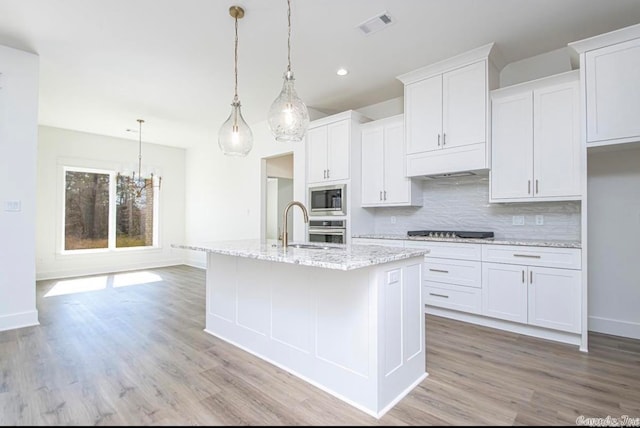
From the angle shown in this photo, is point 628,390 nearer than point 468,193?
Yes

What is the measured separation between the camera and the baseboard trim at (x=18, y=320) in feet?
10.4

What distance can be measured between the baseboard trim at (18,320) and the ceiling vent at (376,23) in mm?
4356

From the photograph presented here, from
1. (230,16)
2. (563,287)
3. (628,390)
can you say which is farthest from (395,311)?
(230,16)

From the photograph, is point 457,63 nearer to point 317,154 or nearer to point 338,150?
point 338,150

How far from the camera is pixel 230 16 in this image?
8.89ft

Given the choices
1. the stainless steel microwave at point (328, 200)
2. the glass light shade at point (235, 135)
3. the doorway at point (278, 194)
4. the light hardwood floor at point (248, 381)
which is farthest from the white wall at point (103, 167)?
the glass light shade at point (235, 135)

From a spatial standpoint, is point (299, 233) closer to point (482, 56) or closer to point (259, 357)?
point (259, 357)

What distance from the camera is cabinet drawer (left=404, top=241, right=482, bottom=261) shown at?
328cm

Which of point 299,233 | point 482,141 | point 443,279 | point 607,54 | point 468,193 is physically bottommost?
point 443,279

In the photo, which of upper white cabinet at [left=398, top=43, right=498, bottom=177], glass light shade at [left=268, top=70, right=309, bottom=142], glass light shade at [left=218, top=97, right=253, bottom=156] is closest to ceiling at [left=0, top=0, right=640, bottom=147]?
upper white cabinet at [left=398, top=43, right=498, bottom=177]

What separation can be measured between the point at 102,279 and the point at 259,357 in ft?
15.5

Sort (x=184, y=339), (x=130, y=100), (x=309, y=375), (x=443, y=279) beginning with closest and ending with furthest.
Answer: (x=309, y=375) → (x=184, y=339) → (x=443, y=279) → (x=130, y=100)

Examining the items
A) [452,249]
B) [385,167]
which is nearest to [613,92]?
[452,249]

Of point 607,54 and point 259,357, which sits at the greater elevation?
point 607,54
